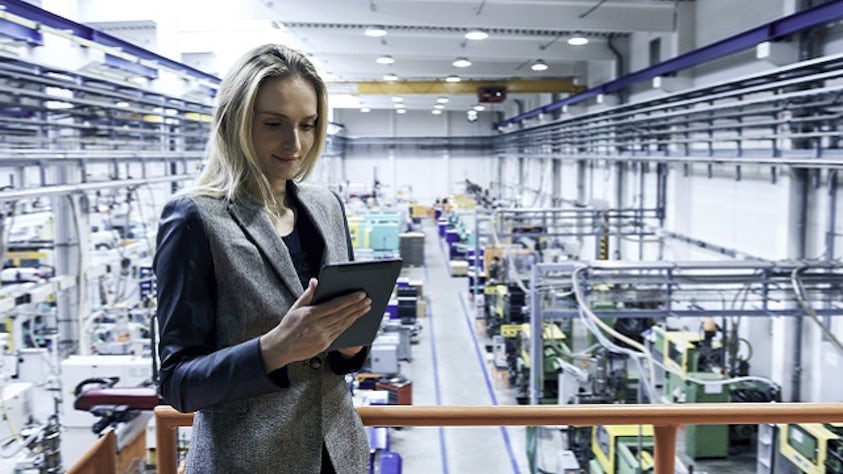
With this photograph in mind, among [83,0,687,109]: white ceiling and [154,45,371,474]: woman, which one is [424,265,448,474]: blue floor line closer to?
[154,45,371,474]: woman

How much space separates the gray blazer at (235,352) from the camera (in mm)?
1013

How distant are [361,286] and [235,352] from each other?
0.20 m

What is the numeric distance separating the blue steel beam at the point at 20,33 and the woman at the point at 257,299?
13.2ft

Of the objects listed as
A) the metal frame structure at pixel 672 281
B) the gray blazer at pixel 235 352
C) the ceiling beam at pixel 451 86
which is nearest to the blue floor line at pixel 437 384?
the metal frame structure at pixel 672 281

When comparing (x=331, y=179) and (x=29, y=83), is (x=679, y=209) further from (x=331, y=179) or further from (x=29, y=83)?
(x=331, y=179)

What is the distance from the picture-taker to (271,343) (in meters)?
0.98

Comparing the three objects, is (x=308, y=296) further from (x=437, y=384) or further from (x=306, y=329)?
(x=437, y=384)

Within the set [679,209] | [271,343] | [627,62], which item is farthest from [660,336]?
[271,343]

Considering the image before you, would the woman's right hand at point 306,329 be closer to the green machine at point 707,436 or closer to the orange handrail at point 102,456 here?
the orange handrail at point 102,456

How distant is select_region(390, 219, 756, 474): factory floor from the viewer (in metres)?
8.02

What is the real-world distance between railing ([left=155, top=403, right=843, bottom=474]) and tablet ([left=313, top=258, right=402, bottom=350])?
1.93 ft

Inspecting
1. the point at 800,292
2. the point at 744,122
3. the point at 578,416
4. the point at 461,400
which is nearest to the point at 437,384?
the point at 461,400

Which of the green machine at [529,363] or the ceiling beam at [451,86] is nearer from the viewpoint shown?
the green machine at [529,363]

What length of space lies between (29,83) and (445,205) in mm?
22606
